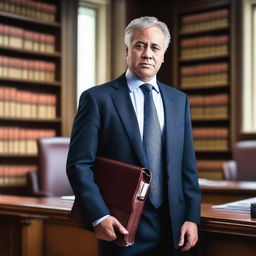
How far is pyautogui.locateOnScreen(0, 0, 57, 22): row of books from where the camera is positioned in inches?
215

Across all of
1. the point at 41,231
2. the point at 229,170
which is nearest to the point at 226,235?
the point at 41,231

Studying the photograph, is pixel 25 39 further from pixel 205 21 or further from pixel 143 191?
pixel 143 191

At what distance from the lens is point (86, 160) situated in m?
1.71

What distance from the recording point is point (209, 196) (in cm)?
376

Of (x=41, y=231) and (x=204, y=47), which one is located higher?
(x=204, y=47)

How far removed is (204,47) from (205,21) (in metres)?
0.31

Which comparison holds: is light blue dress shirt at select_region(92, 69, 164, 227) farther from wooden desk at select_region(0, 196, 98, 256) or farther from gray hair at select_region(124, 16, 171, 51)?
wooden desk at select_region(0, 196, 98, 256)

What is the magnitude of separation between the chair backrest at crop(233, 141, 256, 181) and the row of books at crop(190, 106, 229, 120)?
3.09 feet

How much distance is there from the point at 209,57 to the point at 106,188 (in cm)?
466

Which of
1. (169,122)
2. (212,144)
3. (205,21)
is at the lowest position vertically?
(212,144)

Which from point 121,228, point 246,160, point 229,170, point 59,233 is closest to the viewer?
point 121,228

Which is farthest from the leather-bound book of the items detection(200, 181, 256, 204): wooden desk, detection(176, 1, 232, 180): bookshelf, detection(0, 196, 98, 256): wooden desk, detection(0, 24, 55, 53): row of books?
detection(176, 1, 232, 180): bookshelf

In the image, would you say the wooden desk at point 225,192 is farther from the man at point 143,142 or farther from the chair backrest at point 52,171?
the man at point 143,142

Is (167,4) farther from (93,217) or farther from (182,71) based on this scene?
(93,217)
